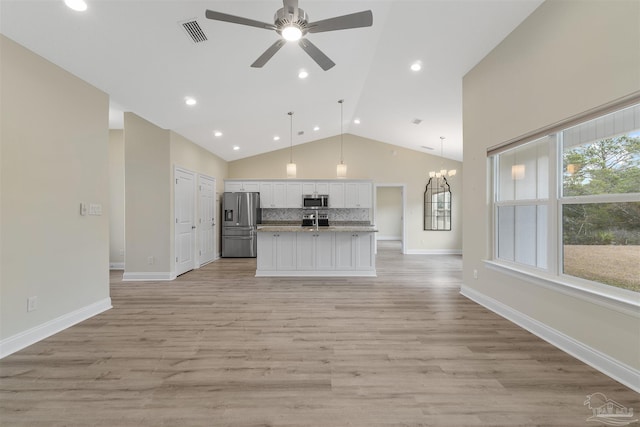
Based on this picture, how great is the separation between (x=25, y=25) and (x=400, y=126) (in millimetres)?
6258

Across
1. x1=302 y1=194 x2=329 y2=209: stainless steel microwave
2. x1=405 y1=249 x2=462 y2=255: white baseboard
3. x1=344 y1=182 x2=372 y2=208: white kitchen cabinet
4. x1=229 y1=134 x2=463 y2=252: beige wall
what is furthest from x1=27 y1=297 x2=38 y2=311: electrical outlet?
x1=405 y1=249 x2=462 y2=255: white baseboard

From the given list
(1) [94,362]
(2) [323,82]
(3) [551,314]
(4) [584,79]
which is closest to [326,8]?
(2) [323,82]

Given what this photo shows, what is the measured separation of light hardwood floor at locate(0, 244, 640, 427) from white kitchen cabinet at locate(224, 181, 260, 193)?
452cm

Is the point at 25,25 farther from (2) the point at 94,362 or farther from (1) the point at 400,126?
(1) the point at 400,126

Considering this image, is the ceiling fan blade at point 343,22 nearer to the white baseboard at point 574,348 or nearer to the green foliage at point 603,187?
the green foliage at point 603,187

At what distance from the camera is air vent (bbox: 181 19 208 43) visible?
2544 millimetres

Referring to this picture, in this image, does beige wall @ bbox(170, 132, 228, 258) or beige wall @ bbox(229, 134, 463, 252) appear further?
beige wall @ bbox(229, 134, 463, 252)

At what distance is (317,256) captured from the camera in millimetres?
5121

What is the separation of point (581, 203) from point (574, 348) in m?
1.23

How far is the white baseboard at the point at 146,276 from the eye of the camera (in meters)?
4.72

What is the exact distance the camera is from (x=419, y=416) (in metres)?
1.59

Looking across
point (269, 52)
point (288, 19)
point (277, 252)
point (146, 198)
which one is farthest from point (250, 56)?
point (277, 252)

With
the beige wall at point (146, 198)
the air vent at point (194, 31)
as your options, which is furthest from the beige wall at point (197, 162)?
the air vent at point (194, 31)

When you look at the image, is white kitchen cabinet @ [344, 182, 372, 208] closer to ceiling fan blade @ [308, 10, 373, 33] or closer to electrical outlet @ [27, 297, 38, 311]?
ceiling fan blade @ [308, 10, 373, 33]
